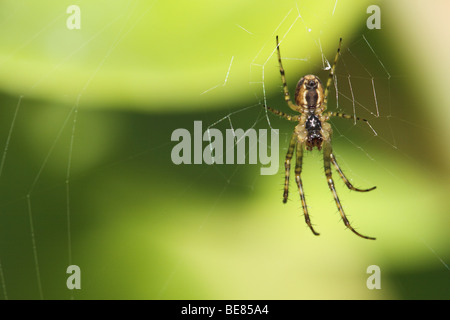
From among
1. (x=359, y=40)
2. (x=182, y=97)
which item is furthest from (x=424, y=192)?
(x=182, y=97)

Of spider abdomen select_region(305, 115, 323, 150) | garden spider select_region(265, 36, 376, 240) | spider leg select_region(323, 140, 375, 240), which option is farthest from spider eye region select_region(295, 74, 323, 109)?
spider leg select_region(323, 140, 375, 240)

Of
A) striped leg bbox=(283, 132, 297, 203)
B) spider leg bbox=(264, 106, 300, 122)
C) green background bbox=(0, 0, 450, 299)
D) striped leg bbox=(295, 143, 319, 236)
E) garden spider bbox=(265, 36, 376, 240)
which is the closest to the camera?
green background bbox=(0, 0, 450, 299)

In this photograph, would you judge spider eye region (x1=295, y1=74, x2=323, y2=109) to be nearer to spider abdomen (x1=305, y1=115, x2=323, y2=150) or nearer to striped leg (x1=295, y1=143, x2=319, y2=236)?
spider abdomen (x1=305, y1=115, x2=323, y2=150)

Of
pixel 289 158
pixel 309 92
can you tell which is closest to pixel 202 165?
pixel 309 92

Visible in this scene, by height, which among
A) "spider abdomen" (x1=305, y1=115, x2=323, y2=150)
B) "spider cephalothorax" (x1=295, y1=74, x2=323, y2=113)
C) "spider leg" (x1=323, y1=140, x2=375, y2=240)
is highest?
"spider cephalothorax" (x1=295, y1=74, x2=323, y2=113)

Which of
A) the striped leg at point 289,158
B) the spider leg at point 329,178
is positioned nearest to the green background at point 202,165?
the spider leg at point 329,178

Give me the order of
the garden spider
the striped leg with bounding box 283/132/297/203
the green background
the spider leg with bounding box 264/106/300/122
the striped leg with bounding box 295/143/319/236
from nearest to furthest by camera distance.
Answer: the green background < the spider leg with bounding box 264/106/300/122 < the garden spider < the striped leg with bounding box 295/143/319/236 < the striped leg with bounding box 283/132/297/203

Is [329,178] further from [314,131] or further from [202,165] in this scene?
[202,165]
